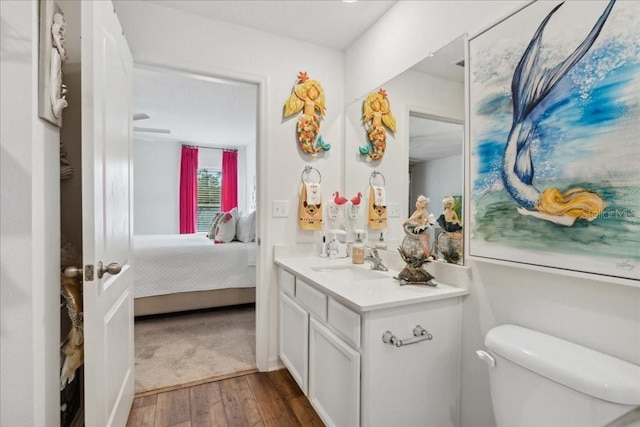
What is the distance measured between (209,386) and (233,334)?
812 mm

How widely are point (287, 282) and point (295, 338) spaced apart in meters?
0.35

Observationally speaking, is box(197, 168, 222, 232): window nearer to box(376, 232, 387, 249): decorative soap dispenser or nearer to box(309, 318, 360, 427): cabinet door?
box(376, 232, 387, 249): decorative soap dispenser

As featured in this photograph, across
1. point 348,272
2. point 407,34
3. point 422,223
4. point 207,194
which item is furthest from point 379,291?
point 207,194

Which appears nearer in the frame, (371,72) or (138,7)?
(138,7)

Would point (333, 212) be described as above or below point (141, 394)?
above

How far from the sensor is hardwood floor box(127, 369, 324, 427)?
5.59 feet

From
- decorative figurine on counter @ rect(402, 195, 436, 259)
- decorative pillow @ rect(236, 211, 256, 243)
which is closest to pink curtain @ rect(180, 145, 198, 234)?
decorative pillow @ rect(236, 211, 256, 243)

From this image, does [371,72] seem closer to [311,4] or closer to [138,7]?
[311,4]

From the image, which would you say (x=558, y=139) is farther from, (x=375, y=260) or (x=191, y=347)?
(x=191, y=347)

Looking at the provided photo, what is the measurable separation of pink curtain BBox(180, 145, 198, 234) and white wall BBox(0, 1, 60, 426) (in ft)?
17.8

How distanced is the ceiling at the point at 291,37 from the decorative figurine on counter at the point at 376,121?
0.81 ft

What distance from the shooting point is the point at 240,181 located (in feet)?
21.9

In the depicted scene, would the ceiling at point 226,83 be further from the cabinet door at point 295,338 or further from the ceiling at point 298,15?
the cabinet door at point 295,338

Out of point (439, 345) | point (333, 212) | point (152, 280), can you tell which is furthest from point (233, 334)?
point (439, 345)
